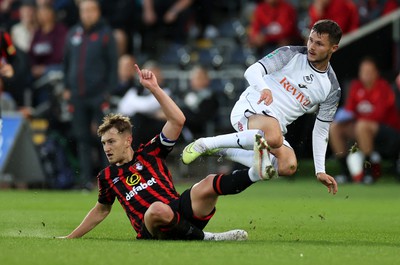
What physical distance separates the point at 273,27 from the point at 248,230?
9.23 m

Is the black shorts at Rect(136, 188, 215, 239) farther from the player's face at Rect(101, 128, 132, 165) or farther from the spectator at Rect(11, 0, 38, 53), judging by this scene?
the spectator at Rect(11, 0, 38, 53)

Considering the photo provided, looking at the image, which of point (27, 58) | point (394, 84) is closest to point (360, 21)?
point (394, 84)

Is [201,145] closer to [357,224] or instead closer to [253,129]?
[253,129]

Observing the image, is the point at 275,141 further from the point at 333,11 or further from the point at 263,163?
the point at 333,11

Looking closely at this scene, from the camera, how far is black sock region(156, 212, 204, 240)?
28.4ft

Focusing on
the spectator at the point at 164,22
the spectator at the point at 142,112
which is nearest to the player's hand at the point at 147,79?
the spectator at the point at 142,112

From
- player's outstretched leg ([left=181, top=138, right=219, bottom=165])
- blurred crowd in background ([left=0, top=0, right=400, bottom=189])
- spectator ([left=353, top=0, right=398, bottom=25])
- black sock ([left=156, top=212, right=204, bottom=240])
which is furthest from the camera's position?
spectator ([left=353, top=0, right=398, bottom=25])

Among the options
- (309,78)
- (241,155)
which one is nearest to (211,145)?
(241,155)

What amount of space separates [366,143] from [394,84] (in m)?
1.35

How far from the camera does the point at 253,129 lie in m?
10.4

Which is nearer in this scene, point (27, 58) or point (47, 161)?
point (47, 161)

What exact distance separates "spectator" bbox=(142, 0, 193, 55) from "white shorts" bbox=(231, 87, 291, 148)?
1033cm

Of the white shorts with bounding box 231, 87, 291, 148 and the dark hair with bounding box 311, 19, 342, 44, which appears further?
the white shorts with bounding box 231, 87, 291, 148

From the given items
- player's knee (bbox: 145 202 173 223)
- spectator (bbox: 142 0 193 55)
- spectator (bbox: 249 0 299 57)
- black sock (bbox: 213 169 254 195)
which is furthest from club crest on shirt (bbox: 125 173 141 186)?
spectator (bbox: 142 0 193 55)
